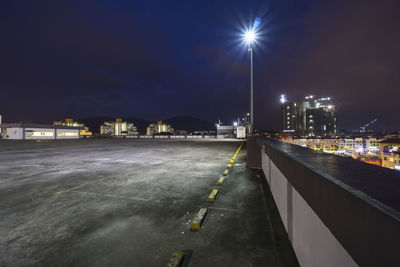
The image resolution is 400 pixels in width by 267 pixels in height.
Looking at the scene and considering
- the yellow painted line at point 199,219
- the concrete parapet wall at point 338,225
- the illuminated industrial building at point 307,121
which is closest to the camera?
the concrete parapet wall at point 338,225

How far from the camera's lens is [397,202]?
3.37 ft

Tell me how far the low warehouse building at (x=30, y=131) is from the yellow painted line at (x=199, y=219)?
225 feet

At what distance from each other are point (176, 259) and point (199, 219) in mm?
1124

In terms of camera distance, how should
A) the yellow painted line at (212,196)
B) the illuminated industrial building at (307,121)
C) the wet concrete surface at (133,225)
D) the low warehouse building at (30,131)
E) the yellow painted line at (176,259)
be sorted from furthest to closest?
1. the illuminated industrial building at (307,121)
2. the low warehouse building at (30,131)
3. the yellow painted line at (212,196)
4. the wet concrete surface at (133,225)
5. the yellow painted line at (176,259)

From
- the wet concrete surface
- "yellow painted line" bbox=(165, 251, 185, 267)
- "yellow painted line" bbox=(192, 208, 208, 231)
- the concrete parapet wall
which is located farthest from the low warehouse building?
the concrete parapet wall

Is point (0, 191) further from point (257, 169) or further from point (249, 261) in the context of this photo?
point (257, 169)

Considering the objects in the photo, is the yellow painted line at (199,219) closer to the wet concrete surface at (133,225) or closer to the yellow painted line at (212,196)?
the wet concrete surface at (133,225)

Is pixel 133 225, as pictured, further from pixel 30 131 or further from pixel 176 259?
pixel 30 131

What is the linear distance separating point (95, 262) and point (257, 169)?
7220mm

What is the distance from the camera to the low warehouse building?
164 ft

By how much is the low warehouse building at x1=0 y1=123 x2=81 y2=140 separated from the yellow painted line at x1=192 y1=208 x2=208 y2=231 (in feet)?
225

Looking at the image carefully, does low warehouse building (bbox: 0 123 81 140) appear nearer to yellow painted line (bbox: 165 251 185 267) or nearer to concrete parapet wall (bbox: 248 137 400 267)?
yellow painted line (bbox: 165 251 185 267)

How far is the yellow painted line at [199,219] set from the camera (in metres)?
3.31

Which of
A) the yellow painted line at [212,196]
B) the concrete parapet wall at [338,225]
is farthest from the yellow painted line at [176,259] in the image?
the yellow painted line at [212,196]
